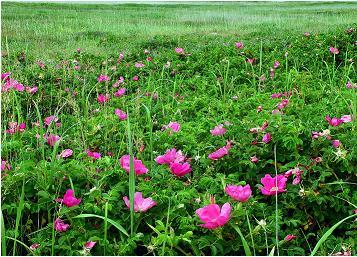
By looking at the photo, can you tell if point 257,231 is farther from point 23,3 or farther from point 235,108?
point 23,3

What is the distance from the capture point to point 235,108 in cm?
323

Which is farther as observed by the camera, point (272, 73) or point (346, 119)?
point (272, 73)

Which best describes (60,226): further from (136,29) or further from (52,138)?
(136,29)

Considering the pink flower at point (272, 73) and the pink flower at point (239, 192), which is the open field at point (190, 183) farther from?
the pink flower at point (272, 73)

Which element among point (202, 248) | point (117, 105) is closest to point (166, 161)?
point (202, 248)

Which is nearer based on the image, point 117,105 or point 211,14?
point 117,105

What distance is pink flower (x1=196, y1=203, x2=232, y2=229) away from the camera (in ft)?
5.79

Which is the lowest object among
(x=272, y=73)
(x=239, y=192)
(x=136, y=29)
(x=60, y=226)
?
(x=136, y=29)

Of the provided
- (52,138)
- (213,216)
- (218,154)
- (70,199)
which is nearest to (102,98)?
(52,138)

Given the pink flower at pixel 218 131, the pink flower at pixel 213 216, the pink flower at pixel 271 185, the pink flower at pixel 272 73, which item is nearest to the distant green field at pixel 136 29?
the pink flower at pixel 272 73

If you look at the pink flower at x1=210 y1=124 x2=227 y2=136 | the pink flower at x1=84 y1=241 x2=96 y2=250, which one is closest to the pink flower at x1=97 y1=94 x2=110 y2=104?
the pink flower at x1=210 y1=124 x2=227 y2=136

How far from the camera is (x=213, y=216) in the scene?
5.84 ft

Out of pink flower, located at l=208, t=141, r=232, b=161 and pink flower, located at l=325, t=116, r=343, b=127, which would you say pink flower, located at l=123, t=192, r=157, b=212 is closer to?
pink flower, located at l=208, t=141, r=232, b=161

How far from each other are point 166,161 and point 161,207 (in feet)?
1.03
